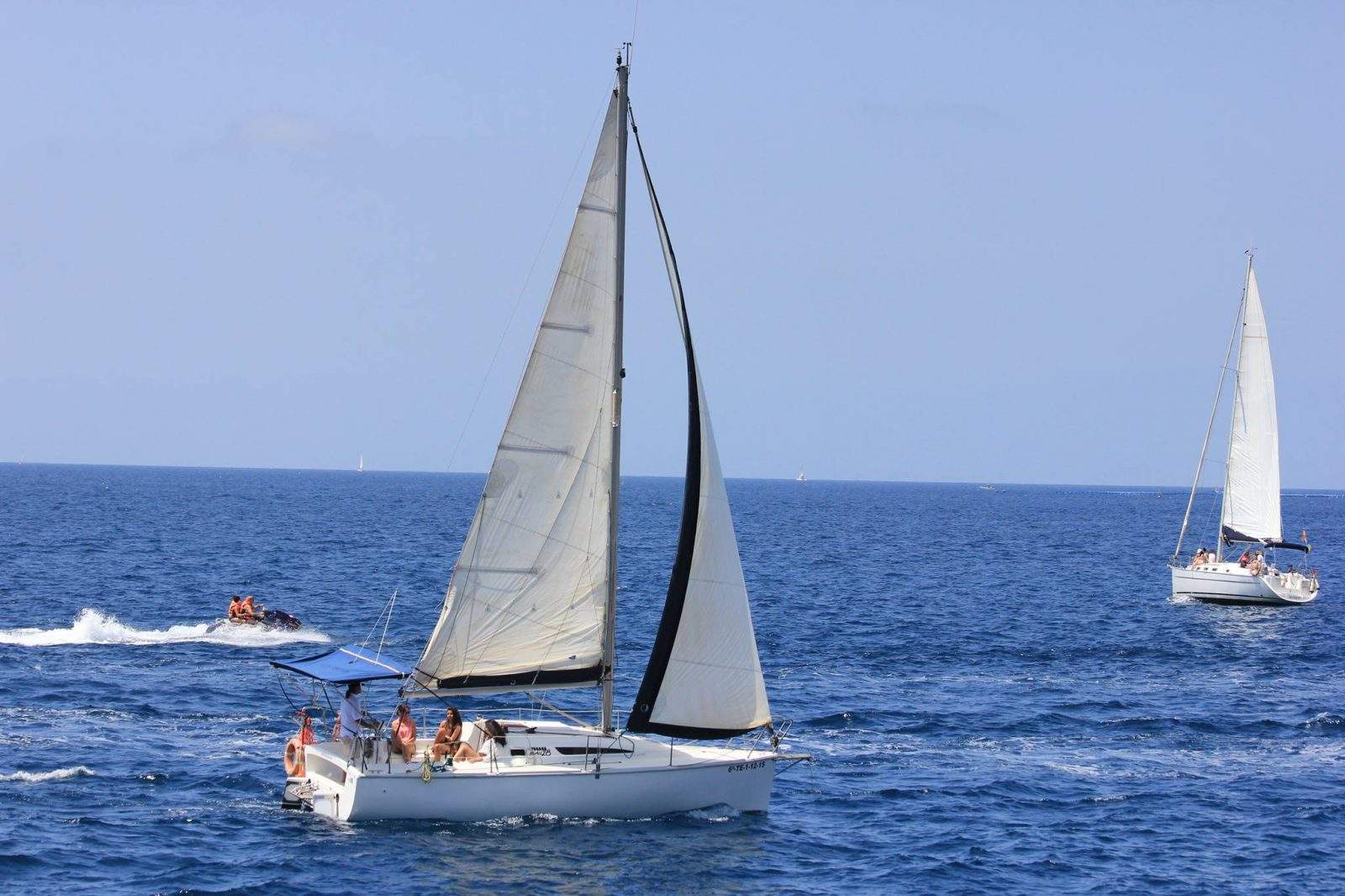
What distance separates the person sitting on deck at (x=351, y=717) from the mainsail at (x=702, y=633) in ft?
17.4

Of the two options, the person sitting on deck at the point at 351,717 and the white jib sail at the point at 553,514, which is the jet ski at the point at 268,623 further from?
the white jib sail at the point at 553,514

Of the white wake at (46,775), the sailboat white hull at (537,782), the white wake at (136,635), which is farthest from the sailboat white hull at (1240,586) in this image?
the white wake at (46,775)

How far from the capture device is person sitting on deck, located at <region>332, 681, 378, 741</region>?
29.8 m

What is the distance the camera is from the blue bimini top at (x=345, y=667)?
2975 centimetres

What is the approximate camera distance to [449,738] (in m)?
29.6

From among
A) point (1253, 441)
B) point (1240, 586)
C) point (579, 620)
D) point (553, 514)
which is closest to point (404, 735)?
point (579, 620)

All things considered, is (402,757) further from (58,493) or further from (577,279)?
(58,493)

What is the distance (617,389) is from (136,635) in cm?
3052

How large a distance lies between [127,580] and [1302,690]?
53612mm

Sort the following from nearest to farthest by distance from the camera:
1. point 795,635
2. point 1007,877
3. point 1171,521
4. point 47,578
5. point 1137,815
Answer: point 1007,877 < point 1137,815 < point 795,635 < point 47,578 < point 1171,521

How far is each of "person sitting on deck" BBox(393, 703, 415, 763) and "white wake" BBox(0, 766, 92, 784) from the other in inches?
311

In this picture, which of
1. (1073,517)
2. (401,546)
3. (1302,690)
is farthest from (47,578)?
(1073,517)

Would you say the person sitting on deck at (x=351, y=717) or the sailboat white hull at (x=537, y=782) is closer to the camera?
the sailboat white hull at (x=537, y=782)

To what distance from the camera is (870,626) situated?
2485 inches
